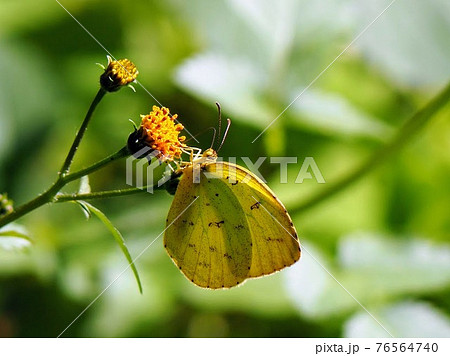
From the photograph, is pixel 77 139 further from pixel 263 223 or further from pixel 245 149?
pixel 245 149

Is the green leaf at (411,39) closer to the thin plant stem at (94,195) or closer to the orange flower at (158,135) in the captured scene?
the orange flower at (158,135)

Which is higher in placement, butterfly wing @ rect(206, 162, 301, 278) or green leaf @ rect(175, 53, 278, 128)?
green leaf @ rect(175, 53, 278, 128)

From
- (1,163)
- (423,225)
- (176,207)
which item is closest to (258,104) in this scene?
(176,207)

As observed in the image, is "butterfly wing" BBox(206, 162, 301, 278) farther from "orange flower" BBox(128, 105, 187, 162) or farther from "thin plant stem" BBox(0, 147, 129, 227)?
"thin plant stem" BBox(0, 147, 129, 227)

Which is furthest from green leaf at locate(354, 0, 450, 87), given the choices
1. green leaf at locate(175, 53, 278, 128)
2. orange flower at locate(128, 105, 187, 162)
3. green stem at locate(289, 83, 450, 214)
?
orange flower at locate(128, 105, 187, 162)

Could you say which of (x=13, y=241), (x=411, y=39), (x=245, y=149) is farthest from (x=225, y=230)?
(x=411, y=39)

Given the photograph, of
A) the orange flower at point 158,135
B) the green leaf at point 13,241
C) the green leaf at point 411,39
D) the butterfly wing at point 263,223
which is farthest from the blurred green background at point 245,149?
the green leaf at point 13,241

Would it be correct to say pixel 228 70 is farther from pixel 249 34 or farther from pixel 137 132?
pixel 137 132
